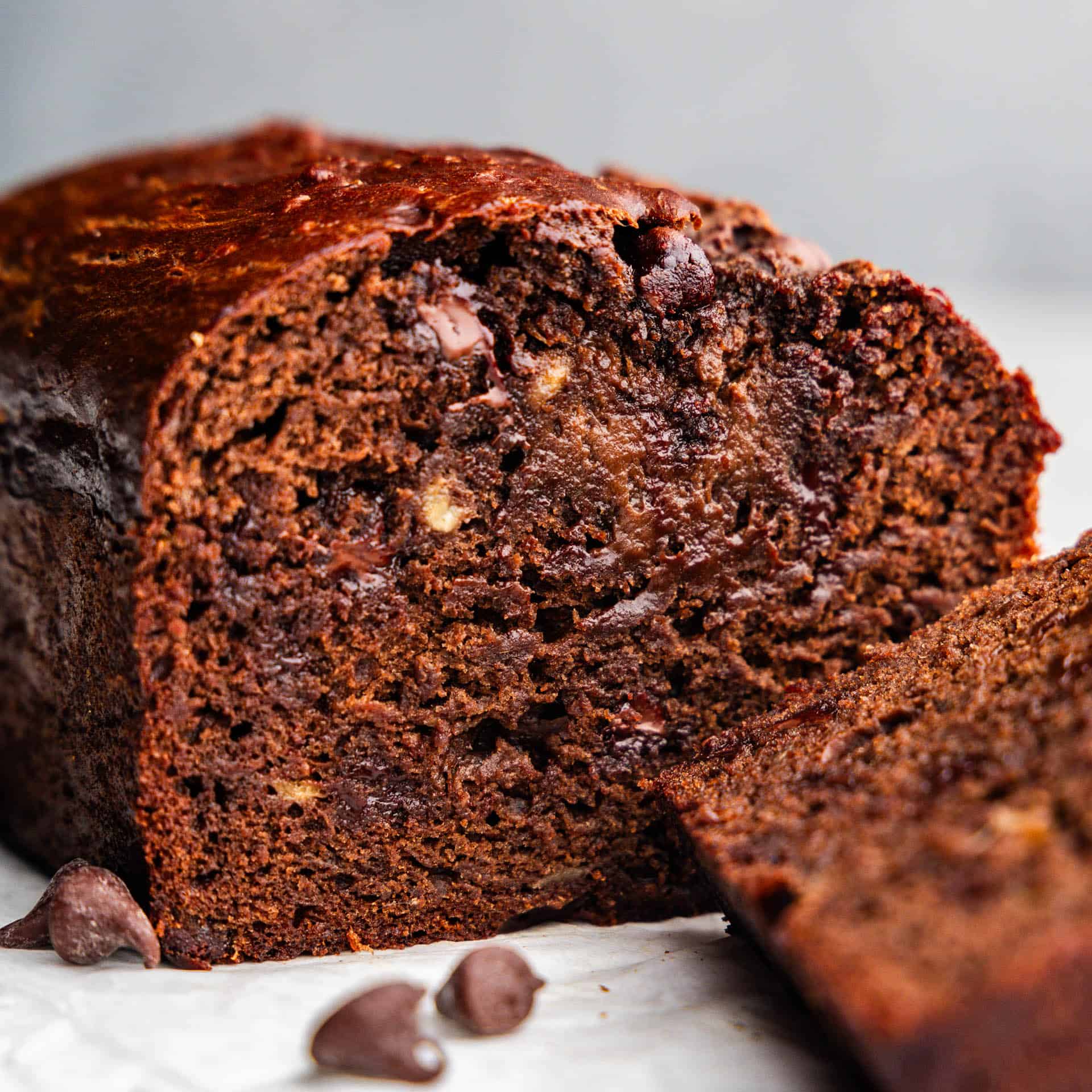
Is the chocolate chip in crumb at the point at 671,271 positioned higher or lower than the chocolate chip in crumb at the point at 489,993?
higher

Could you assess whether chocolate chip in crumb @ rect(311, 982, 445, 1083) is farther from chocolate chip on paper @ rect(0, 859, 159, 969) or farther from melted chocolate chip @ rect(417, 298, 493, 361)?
melted chocolate chip @ rect(417, 298, 493, 361)

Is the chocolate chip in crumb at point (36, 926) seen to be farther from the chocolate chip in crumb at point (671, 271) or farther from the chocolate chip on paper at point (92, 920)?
the chocolate chip in crumb at point (671, 271)

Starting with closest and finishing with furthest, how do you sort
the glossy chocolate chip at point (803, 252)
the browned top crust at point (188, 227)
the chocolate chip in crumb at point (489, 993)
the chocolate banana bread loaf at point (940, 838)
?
the chocolate banana bread loaf at point (940, 838) < the chocolate chip in crumb at point (489, 993) < the browned top crust at point (188, 227) < the glossy chocolate chip at point (803, 252)

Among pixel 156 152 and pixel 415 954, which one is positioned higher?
pixel 156 152

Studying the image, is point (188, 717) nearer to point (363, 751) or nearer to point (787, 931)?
point (363, 751)

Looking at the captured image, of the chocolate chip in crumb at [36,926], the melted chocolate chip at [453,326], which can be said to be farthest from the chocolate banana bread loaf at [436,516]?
the chocolate chip in crumb at [36,926]

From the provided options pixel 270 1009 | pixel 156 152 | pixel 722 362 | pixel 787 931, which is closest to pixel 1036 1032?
pixel 787 931

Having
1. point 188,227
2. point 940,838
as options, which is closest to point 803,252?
point 188,227

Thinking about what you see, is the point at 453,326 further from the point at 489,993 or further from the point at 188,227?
the point at 489,993
